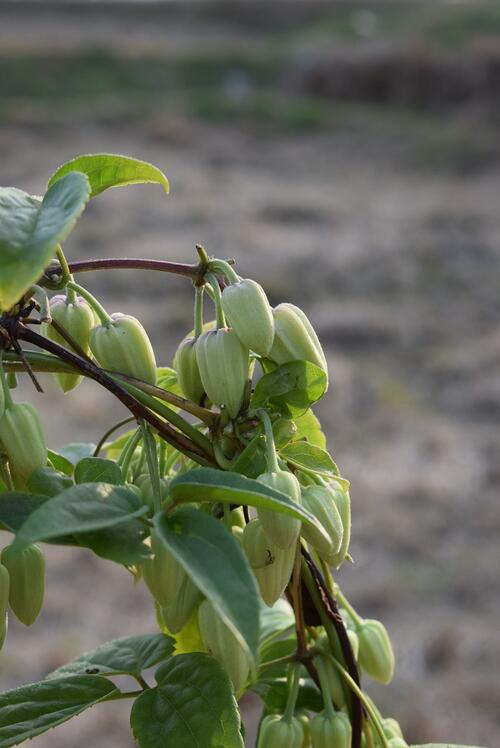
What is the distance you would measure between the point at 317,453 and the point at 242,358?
0.21 ft

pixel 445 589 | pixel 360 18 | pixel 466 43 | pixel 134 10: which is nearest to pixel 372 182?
pixel 466 43

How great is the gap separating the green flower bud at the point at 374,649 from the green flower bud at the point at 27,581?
0.76ft

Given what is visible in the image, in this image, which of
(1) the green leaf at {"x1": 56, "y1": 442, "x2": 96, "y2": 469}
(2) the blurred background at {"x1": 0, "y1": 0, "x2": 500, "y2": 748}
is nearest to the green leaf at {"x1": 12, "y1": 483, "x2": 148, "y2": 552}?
(1) the green leaf at {"x1": 56, "y1": 442, "x2": 96, "y2": 469}

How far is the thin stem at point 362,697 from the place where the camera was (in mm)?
580

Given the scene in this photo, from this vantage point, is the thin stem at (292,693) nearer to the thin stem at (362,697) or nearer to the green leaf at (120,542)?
the thin stem at (362,697)

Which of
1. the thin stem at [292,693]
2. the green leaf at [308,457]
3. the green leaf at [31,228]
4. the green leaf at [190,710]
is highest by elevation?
the green leaf at [31,228]

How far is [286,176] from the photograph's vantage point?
9.72 metres

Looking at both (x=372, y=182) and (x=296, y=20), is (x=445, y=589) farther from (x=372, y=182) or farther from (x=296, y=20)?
(x=296, y=20)

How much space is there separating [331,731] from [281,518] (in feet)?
0.59

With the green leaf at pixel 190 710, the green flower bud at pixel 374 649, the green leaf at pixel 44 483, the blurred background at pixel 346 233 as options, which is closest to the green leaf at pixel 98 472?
the green leaf at pixel 44 483

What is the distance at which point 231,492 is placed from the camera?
0.41 m

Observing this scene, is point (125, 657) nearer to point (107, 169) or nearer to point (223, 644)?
point (223, 644)

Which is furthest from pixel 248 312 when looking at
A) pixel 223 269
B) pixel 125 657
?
pixel 125 657

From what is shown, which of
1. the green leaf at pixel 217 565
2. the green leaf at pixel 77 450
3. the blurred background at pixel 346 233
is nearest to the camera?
the green leaf at pixel 217 565
